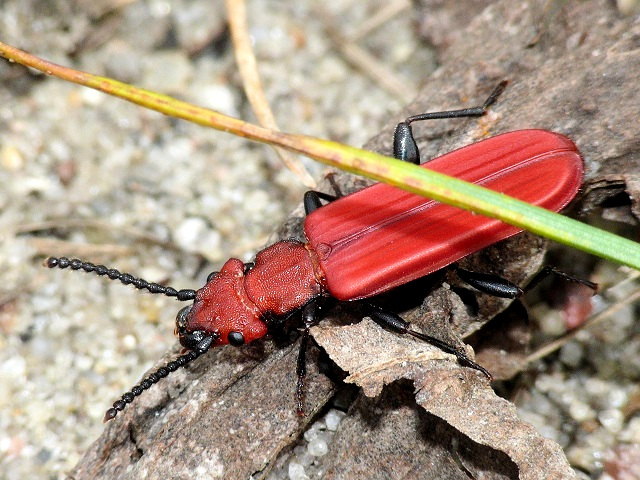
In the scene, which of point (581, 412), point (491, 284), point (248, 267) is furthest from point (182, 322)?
point (581, 412)

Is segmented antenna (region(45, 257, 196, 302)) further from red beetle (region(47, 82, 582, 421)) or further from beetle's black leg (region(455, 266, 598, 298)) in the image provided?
beetle's black leg (region(455, 266, 598, 298))

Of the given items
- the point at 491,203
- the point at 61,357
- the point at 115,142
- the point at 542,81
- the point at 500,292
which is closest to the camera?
the point at 491,203

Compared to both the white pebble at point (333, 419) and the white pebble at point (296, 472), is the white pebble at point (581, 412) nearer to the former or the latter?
the white pebble at point (333, 419)

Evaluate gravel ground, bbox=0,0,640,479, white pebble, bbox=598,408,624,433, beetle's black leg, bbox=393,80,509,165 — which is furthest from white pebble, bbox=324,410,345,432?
white pebble, bbox=598,408,624,433

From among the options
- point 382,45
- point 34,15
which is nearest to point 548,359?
point 382,45

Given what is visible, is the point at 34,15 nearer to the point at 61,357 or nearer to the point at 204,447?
the point at 61,357

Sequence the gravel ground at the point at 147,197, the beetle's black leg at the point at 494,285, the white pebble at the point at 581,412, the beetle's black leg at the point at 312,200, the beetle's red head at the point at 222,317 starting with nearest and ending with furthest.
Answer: the beetle's black leg at the point at 494,285 → the beetle's red head at the point at 222,317 → the beetle's black leg at the point at 312,200 → the white pebble at the point at 581,412 → the gravel ground at the point at 147,197

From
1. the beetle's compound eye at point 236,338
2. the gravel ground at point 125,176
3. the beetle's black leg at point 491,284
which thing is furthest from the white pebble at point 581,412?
the gravel ground at point 125,176
